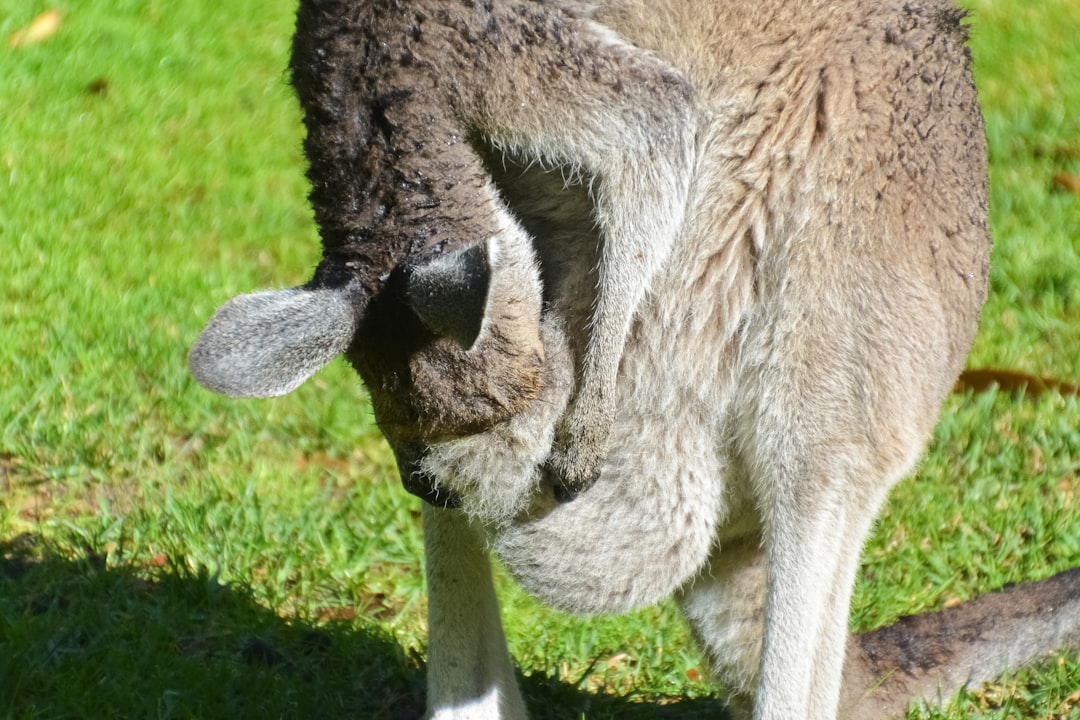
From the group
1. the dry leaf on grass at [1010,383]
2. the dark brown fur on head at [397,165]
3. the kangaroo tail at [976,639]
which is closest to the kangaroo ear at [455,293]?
the dark brown fur on head at [397,165]

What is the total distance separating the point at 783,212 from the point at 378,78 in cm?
96

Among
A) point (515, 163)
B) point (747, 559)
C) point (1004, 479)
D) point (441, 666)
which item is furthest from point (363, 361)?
point (1004, 479)

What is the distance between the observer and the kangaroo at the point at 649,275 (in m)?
3.13

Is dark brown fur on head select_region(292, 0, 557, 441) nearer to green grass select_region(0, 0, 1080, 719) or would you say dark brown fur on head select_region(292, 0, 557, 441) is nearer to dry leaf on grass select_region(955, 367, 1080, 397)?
green grass select_region(0, 0, 1080, 719)

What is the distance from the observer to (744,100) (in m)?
3.31

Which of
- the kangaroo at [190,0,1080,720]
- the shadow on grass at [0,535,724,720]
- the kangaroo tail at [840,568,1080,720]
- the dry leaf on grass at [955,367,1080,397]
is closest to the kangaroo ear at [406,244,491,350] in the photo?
the kangaroo at [190,0,1080,720]

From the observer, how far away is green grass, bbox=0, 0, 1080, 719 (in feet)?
13.5

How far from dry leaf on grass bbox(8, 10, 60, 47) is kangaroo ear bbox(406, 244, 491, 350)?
5269 mm

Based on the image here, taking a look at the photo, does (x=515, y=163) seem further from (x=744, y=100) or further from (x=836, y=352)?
(x=836, y=352)

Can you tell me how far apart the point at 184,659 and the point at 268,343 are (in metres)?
1.51

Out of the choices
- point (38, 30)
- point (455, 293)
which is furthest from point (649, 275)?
point (38, 30)

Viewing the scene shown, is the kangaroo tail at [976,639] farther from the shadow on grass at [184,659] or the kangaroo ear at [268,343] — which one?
the kangaroo ear at [268,343]

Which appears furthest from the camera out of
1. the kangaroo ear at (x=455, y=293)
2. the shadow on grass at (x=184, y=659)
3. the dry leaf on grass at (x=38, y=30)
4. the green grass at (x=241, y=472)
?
the dry leaf on grass at (x=38, y=30)

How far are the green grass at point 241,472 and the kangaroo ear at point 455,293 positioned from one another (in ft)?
4.85
